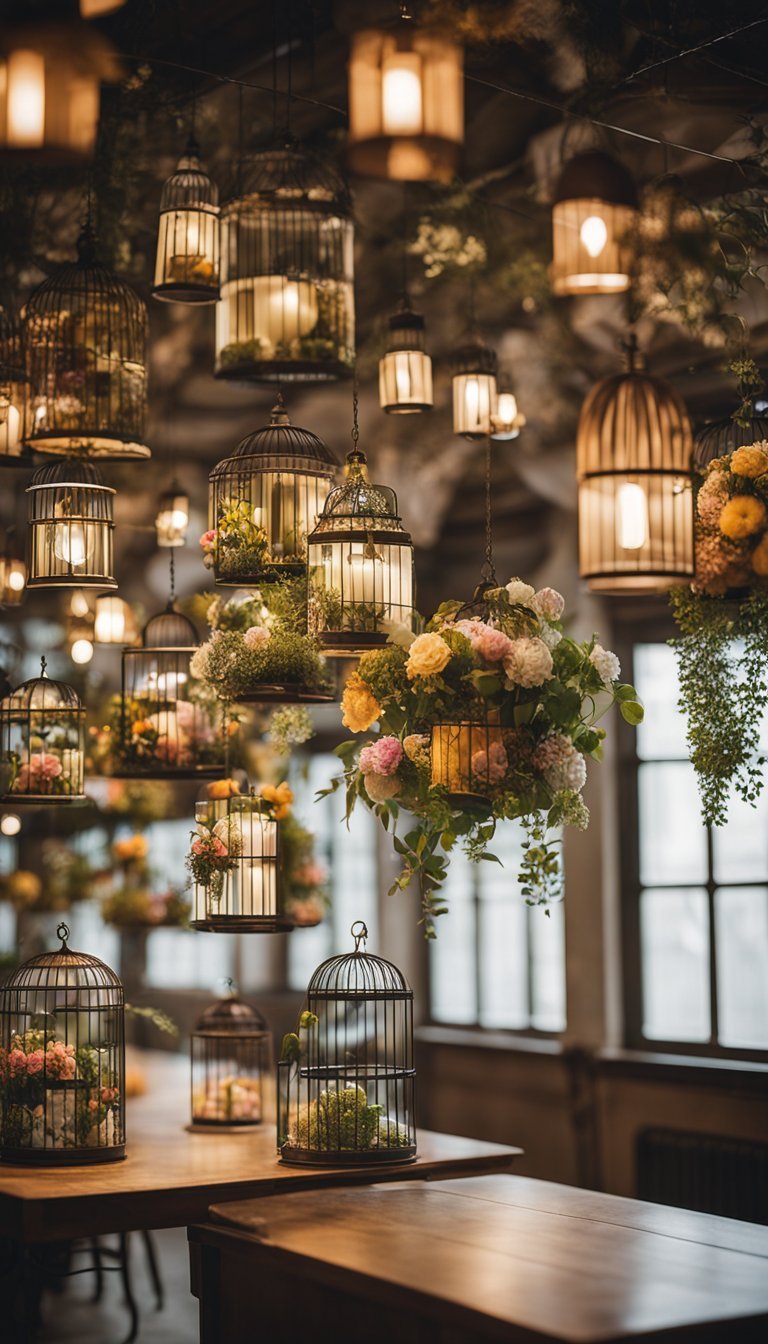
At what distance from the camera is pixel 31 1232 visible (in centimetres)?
493

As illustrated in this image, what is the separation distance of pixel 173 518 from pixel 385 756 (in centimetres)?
286

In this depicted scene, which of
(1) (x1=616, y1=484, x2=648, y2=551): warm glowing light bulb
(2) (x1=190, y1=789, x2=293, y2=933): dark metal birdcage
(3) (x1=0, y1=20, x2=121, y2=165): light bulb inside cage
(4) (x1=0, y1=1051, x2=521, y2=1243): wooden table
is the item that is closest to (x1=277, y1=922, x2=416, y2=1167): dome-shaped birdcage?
(4) (x1=0, y1=1051, x2=521, y2=1243): wooden table

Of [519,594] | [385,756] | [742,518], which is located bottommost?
[385,756]

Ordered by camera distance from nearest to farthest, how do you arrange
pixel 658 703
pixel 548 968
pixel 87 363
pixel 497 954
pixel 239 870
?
pixel 87 363, pixel 239 870, pixel 658 703, pixel 548 968, pixel 497 954

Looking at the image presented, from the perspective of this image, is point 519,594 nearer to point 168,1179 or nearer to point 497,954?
point 168,1179

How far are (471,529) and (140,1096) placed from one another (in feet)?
12.3

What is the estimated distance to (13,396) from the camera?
6.06 metres

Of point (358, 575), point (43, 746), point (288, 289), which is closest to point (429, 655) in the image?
point (358, 575)

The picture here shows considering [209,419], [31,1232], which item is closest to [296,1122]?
[31,1232]

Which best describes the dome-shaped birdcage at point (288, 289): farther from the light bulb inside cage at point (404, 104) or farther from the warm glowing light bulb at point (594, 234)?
the light bulb inside cage at point (404, 104)

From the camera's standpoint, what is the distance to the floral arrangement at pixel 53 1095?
5645 mm

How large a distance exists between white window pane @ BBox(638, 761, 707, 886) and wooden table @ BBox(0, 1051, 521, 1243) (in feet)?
8.07

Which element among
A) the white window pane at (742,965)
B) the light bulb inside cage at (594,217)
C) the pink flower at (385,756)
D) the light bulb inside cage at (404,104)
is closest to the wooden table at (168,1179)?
the pink flower at (385,756)

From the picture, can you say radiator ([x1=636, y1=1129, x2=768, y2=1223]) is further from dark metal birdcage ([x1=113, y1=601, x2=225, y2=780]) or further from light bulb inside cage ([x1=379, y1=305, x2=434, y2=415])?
light bulb inside cage ([x1=379, y1=305, x2=434, y2=415])
